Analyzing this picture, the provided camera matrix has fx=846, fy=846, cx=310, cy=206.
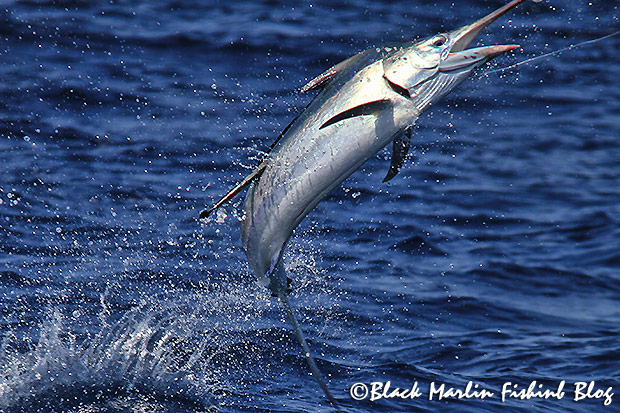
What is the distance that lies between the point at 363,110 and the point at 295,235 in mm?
4197

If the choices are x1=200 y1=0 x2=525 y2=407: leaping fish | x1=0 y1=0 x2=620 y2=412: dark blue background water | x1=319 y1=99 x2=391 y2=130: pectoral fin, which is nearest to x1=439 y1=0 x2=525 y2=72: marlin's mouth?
x1=200 y1=0 x2=525 y2=407: leaping fish

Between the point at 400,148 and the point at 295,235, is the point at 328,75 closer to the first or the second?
the point at 400,148

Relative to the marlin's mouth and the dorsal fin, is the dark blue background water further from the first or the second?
the marlin's mouth

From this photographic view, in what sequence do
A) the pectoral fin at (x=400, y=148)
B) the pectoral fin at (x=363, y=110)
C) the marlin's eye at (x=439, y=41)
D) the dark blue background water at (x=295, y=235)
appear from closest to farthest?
the pectoral fin at (x=363, y=110) → the marlin's eye at (x=439, y=41) → the pectoral fin at (x=400, y=148) → the dark blue background water at (x=295, y=235)

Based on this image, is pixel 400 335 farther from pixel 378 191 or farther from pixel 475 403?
pixel 378 191

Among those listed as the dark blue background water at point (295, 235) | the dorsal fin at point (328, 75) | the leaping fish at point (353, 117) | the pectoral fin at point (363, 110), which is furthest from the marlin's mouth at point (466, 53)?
A: the dark blue background water at point (295, 235)

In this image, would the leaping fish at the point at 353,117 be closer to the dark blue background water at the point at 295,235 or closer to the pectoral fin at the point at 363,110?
the pectoral fin at the point at 363,110

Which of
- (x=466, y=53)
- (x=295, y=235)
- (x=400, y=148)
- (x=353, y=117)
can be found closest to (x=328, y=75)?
(x=353, y=117)

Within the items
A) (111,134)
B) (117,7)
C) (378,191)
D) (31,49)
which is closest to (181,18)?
(117,7)

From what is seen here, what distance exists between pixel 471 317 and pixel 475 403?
1.49 m

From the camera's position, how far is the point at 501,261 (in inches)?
320

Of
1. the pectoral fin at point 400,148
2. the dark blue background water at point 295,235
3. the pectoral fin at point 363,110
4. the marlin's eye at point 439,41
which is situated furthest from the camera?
the dark blue background water at point 295,235

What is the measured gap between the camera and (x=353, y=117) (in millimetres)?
4070

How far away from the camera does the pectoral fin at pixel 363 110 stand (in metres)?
4.00
